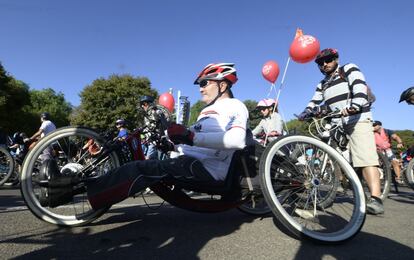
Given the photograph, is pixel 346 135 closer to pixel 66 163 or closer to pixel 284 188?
pixel 284 188

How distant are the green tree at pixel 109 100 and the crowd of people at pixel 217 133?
30440 mm

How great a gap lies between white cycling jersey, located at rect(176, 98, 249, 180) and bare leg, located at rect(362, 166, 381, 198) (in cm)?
199

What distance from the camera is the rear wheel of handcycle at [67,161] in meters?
2.62

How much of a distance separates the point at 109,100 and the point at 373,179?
109 ft

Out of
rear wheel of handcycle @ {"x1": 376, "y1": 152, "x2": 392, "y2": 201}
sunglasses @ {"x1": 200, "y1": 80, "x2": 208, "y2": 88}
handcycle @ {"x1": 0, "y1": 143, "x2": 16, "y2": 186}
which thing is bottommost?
rear wheel of handcycle @ {"x1": 376, "y1": 152, "x2": 392, "y2": 201}

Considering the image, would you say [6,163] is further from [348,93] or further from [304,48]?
[348,93]

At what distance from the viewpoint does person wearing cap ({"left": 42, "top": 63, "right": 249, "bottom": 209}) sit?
2215mm

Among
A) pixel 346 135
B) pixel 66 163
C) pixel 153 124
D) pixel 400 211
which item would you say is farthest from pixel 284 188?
pixel 400 211

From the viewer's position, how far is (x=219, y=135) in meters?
2.37

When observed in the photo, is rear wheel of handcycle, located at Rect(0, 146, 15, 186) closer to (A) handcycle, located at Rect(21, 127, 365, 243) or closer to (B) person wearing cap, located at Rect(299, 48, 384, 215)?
(A) handcycle, located at Rect(21, 127, 365, 243)

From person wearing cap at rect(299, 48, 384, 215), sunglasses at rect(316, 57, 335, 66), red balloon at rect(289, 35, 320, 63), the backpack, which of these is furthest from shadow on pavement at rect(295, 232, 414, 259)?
red balloon at rect(289, 35, 320, 63)

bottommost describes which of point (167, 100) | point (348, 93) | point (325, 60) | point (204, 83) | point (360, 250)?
point (360, 250)

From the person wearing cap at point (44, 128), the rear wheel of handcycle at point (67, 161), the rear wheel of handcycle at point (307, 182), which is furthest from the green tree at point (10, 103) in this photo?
the rear wheel of handcycle at point (307, 182)

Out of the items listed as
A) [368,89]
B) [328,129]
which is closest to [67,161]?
[328,129]
